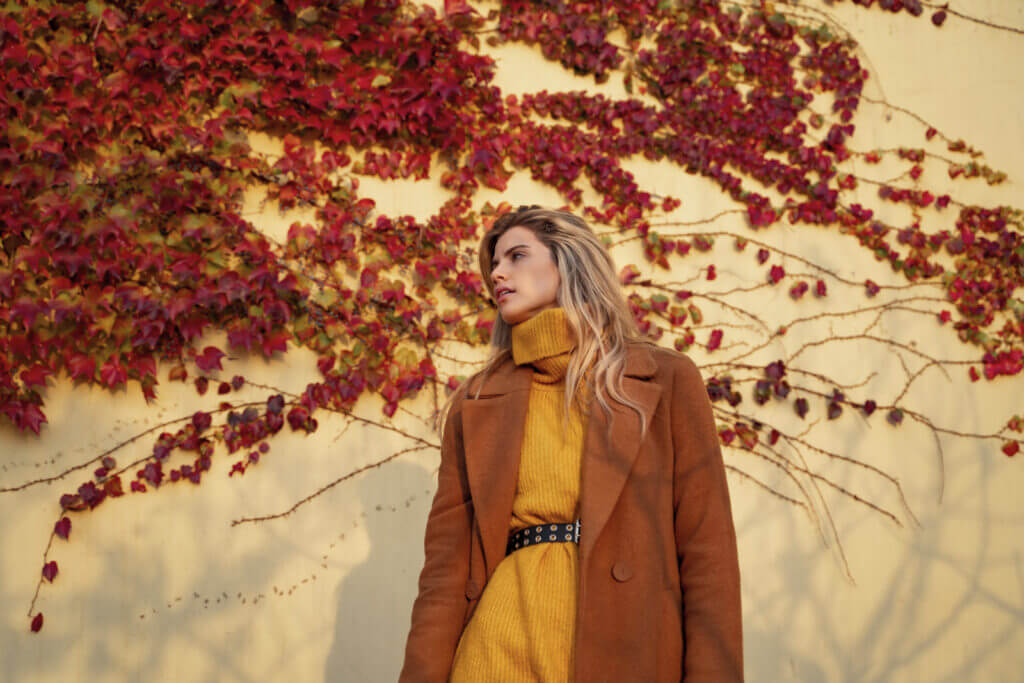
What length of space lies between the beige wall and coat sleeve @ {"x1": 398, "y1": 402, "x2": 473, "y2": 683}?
1.20m

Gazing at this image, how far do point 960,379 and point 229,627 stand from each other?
9.33 feet

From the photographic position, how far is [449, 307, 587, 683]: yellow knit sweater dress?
1529 mm

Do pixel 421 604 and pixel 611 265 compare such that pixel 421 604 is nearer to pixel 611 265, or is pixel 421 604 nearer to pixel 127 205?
pixel 611 265

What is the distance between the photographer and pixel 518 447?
68.2 inches

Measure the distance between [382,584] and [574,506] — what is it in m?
1.50

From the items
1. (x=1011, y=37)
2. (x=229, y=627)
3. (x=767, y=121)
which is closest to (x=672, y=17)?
(x=767, y=121)

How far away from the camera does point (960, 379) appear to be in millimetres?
3434

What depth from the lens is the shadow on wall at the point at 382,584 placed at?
2879mm

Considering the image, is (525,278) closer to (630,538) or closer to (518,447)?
(518,447)

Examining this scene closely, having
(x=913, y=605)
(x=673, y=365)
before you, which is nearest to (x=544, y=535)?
(x=673, y=365)

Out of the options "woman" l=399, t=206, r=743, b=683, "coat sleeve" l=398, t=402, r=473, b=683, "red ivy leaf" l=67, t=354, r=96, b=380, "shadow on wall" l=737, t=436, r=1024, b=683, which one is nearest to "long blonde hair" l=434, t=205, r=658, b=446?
"woman" l=399, t=206, r=743, b=683

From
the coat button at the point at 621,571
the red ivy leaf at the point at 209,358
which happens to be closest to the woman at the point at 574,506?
the coat button at the point at 621,571

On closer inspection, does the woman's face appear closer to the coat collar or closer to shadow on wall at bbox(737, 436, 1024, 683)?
the coat collar

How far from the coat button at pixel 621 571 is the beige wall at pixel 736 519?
1.57m
